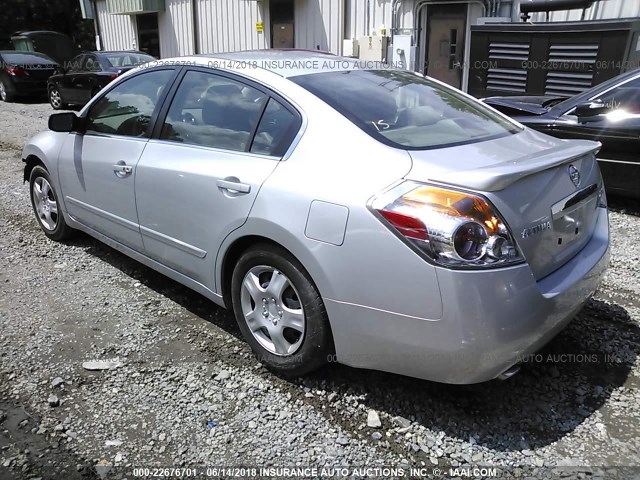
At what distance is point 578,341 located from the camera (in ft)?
10.4

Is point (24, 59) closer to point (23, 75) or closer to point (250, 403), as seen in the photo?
point (23, 75)

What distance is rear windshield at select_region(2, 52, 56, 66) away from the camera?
1488 cm

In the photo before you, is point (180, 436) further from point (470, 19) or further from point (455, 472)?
point (470, 19)

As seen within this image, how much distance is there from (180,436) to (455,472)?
46.9 inches

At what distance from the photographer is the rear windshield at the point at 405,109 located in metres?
2.63

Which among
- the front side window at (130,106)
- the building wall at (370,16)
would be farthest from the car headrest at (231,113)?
the building wall at (370,16)

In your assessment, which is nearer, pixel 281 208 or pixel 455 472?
pixel 455 472

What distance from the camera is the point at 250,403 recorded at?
269cm

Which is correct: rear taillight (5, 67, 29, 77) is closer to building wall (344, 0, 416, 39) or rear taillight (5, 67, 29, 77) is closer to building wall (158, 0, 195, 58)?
building wall (158, 0, 195, 58)

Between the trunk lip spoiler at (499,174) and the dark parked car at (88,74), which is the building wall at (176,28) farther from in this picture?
the trunk lip spoiler at (499,174)

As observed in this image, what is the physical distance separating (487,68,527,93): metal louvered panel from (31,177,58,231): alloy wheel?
23.1 ft

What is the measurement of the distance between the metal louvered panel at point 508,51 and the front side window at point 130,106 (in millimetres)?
6722

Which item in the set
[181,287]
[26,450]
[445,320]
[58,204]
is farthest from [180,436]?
[58,204]

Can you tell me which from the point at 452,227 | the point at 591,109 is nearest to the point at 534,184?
the point at 452,227
